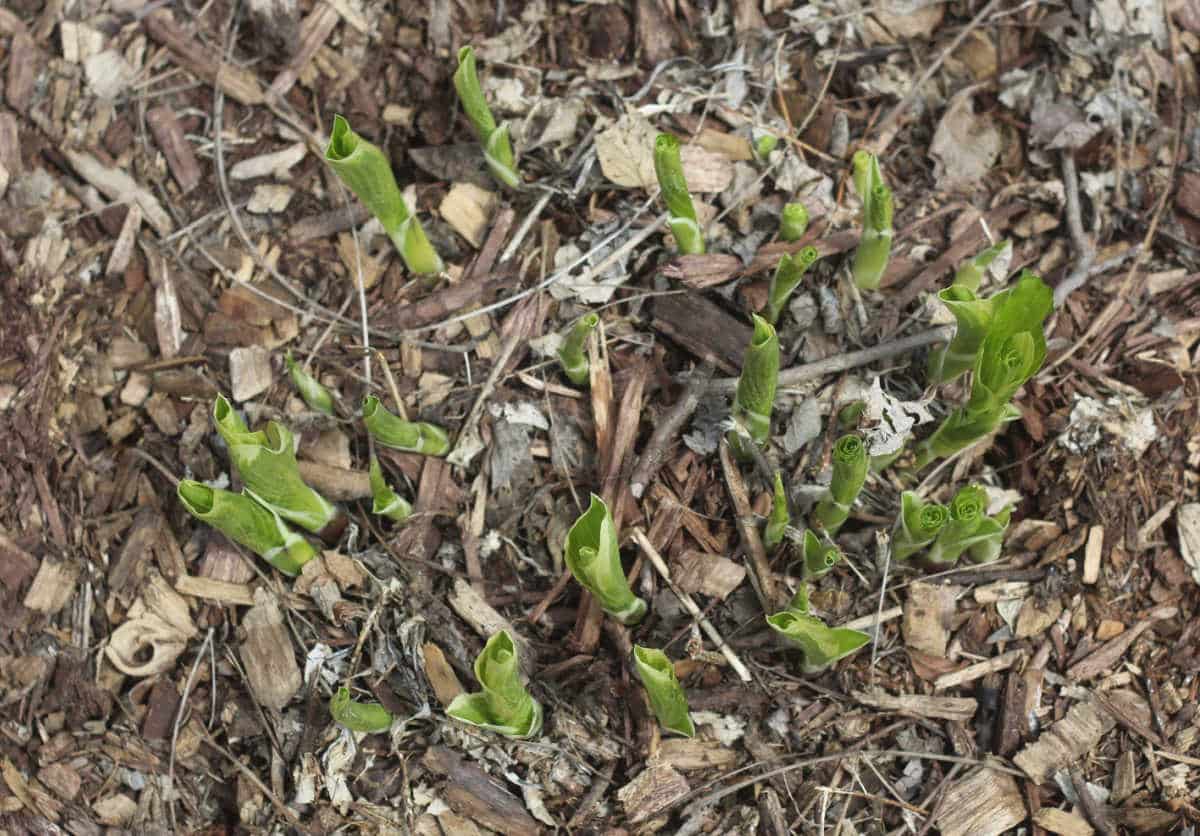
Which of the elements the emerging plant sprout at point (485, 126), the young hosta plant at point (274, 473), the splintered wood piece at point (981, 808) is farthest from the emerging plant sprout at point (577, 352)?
the splintered wood piece at point (981, 808)

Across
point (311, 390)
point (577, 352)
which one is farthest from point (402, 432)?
point (577, 352)

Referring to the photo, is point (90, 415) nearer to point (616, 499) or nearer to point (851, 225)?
point (616, 499)

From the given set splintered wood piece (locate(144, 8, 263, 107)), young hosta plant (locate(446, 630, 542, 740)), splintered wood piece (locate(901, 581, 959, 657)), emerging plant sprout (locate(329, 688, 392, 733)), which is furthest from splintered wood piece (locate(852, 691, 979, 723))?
splintered wood piece (locate(144, 8, 263, 107))

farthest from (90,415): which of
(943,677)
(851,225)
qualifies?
(943,677)

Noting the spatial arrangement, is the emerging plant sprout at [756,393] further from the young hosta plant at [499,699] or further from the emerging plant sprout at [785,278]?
the young hosta plant at [499,699]

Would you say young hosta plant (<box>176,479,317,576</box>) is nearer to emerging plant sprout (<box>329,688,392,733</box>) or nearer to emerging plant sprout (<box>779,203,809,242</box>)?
emerging plant sprout (<box>329,688,392,733</box>)

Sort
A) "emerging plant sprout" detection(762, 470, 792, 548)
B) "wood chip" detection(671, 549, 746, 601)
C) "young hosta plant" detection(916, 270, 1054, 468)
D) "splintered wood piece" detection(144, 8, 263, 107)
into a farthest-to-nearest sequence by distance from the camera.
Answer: "splintered wood piece" detection(144, 8, 263, 107)
"wood chip" detection(671, 549, 746, 601)
"emerging plant sprout" detection(762, 470, 792, 548)
"young hosta plant" detection(916, 270, 1054, 468)

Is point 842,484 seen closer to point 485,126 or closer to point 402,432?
point 402,432
